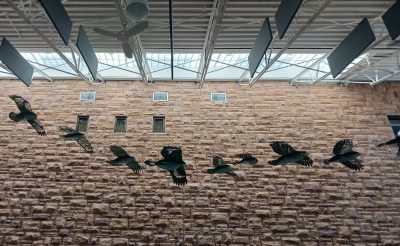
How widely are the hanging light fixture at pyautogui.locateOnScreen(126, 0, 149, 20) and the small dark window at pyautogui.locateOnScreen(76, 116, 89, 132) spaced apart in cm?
485

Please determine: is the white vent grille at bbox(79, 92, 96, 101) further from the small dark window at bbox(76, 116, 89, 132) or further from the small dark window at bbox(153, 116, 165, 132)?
the small dark window at bbox(153, 116, 165, 132)

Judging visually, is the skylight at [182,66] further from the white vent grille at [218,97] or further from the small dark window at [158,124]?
the small dark window at [158,124]

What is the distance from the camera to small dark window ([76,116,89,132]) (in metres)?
8.82

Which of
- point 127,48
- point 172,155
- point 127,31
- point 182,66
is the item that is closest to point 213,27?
point 127,48

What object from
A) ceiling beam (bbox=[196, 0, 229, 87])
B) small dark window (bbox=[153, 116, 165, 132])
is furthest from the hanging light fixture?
small dark window (bbox=[153, 116, 165, 132])

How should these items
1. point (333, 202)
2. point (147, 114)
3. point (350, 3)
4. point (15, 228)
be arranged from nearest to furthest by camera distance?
point (350, 3)
point (15, 228)
point (333, 202)
point (147, 114)

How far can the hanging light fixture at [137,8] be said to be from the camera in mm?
4660

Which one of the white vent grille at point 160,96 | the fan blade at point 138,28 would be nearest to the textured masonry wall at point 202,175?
the white vent grille at point 160,96

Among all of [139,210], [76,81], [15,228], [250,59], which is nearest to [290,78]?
[250,59]

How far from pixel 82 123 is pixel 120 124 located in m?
1.05

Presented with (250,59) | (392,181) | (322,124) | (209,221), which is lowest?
(209,221)

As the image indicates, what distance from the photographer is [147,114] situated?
29.5ft

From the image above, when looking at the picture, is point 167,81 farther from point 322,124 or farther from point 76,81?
point 322,124

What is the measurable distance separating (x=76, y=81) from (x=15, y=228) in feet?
13.6
